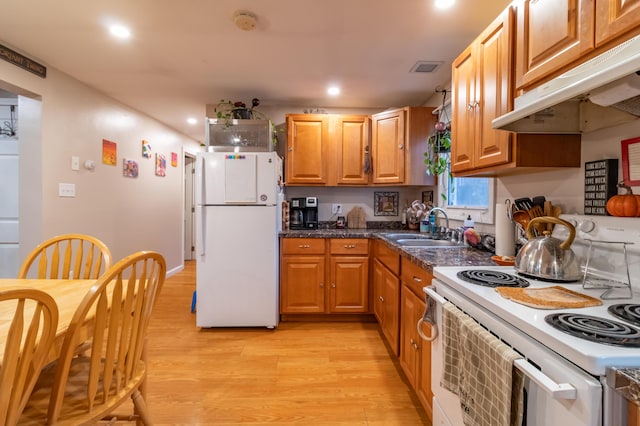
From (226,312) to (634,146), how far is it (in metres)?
2.79

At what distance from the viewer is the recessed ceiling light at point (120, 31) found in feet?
6.36

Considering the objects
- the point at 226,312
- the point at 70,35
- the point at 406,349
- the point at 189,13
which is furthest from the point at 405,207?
the point at 70,35

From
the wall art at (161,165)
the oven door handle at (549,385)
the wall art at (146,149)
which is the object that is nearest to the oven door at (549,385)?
the oven door handle at (549,385)

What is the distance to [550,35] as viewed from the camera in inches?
44.6

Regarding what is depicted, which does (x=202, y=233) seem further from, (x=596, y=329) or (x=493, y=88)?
(x=596, y=329)

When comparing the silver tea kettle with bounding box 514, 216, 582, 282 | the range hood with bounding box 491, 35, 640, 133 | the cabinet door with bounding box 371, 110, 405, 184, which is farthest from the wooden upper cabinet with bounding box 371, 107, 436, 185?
the silver tea kettle with bounding box 514, 216, 582, 282

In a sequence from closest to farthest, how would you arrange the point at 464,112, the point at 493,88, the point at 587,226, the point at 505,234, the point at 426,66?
the point at 587,226 < the point at 493,88 < the point at 505,234 < the point at 464,112 < the point at 426,66

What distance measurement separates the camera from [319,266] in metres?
2.77

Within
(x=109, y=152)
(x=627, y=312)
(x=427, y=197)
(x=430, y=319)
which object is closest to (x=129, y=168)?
(x=109, y=152)

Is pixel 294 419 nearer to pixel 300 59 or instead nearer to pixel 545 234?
pixel 545 234

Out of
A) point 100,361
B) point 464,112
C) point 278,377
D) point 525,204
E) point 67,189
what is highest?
point 464,112

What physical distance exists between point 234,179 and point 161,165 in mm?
2237

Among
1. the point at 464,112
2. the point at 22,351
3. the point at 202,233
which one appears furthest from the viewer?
the point at 202,233

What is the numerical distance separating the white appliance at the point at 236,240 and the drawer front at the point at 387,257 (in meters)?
0.93
